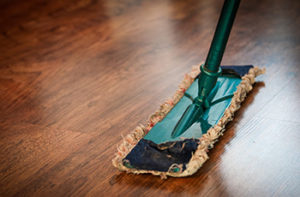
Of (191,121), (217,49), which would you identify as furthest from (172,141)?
(217,49)

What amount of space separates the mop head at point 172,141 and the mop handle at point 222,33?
0.10 metres

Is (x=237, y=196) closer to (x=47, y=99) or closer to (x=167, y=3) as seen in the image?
(x=47, y=99)

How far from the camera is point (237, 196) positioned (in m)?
0.69

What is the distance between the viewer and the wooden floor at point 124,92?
76 cm

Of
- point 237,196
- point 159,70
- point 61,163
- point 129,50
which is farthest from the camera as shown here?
point 129,50

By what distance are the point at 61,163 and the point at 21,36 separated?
34.2 inches

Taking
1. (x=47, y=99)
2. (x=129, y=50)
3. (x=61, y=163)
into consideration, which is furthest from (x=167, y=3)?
(x=61, y=163)

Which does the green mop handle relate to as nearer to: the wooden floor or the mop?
the mop

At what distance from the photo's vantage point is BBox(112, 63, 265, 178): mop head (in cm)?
76

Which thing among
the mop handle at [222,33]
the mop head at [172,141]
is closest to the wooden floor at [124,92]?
the mop head at [172,141]

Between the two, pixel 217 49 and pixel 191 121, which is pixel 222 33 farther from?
pixel 191 121

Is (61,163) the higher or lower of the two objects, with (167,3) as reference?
lower

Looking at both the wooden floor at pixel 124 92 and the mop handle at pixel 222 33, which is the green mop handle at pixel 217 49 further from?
the wooden floor at pixel 124 92

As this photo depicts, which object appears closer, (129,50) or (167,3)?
(129,50)
